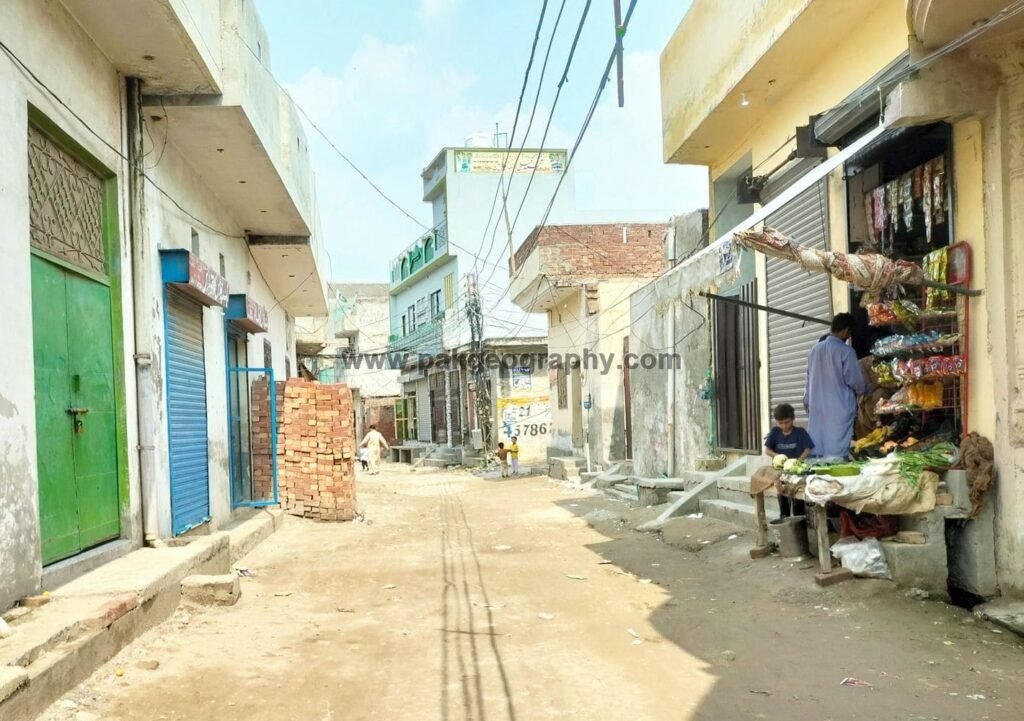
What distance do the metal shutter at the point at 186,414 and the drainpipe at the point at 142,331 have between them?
71 cm

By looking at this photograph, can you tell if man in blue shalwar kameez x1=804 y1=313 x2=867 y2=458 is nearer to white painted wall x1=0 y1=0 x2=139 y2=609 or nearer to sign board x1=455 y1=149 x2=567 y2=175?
white painted wall x1=0 y1=0 x2=139 y2=609

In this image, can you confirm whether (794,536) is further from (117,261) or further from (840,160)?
(117,261)

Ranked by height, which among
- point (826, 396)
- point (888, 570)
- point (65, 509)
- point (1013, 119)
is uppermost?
point (1013, 119)

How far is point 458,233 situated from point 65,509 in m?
29.4

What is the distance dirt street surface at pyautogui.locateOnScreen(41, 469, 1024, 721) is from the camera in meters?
3.96

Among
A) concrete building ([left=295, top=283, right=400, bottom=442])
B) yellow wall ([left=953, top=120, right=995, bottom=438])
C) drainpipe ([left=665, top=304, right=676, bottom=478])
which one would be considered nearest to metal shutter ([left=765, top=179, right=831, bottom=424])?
yellow wall ([left=953, top=120, right=995, bottom=438])

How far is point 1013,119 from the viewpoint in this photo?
209 inches

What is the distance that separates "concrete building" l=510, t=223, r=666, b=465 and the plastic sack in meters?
11.7

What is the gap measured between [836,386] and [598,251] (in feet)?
45.6

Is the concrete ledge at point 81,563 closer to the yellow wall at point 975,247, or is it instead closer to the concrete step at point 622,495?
the yellow wall at point 975,247

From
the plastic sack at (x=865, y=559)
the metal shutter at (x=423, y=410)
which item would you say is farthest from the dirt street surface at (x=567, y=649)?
the metal shutter at (x=423, y=410)

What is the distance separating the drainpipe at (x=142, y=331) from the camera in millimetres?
6945

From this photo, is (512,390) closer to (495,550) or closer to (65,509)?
Answer: (495,550)

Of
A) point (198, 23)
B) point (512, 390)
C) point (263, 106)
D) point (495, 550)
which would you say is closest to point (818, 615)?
point (495, 550)
